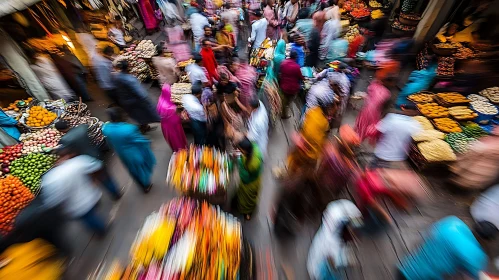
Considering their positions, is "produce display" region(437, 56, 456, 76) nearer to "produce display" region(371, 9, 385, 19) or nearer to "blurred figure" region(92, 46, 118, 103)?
"produce display" region(371, 9, 385, 19)

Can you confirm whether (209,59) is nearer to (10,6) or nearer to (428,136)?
(10,6)

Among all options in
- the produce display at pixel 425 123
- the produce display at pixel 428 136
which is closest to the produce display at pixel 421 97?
the produce display at pixel 425 123

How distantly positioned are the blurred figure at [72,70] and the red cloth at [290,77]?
5475 mm

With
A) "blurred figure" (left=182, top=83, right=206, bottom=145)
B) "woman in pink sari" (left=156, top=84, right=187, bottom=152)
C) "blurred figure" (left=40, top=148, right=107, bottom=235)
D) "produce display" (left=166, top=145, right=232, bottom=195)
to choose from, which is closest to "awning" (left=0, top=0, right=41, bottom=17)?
"woman in pink sari" (left=156, top=84, right=187, bottom=152)

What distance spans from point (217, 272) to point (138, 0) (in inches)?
467

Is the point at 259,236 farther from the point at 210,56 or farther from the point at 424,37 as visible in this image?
the point at 424,37

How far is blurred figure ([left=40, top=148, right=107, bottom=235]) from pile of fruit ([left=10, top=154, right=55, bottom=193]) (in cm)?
138

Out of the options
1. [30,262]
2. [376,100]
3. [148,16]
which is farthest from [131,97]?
[148,16]

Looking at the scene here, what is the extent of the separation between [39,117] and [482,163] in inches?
308

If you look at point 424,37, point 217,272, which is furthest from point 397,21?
point 217,272

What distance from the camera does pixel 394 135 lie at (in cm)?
360

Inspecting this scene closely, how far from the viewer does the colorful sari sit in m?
3.06

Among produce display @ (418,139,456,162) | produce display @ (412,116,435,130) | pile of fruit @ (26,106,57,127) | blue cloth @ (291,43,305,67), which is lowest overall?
produce display @ (418,139,456,162)

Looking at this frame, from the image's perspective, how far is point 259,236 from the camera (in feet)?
12.3
